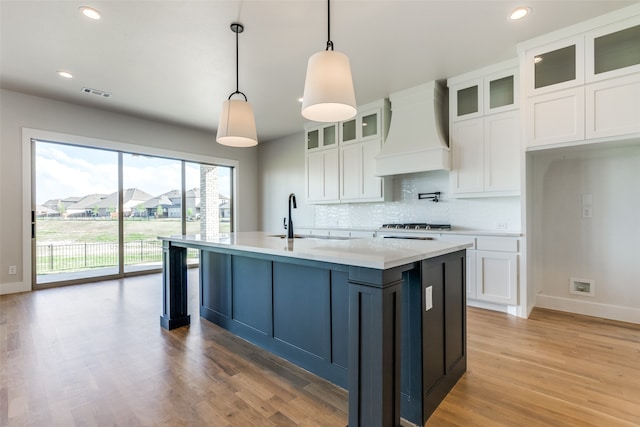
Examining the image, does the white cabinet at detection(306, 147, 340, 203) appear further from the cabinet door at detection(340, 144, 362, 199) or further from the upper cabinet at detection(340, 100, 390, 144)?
the upper cabinet at detection(340, 100, 390, 144)

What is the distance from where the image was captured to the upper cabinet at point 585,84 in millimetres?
2637

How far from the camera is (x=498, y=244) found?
334 cm

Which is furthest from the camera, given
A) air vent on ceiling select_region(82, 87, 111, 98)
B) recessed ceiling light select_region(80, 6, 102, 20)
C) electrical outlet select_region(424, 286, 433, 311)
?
air vent on ceiling select_region(82, 87, 111, 98)

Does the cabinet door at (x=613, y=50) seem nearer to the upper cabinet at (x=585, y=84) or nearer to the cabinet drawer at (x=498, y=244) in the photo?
the upper cabinet at (x=585, y=84)

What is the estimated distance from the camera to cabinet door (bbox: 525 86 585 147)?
9.37ft

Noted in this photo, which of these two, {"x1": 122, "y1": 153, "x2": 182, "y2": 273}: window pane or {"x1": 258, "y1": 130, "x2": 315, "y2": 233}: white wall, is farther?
{"x1": 258, "y1": 130, "x2": 315, "y2": 233}: white wall

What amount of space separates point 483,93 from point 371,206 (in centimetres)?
239

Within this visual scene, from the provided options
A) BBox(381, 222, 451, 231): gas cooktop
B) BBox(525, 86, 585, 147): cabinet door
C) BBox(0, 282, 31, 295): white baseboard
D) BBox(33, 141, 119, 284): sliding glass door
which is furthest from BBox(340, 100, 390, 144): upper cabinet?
BBox(0, 282, 31, 295): white baseboard

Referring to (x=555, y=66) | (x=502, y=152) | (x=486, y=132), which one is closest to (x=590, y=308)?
(x=502, y=152)

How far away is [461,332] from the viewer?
2.04m

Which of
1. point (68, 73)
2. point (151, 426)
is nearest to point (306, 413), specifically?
point (151, 426)

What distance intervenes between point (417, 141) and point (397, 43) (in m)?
1.35

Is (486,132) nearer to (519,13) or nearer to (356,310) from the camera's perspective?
(519,13)

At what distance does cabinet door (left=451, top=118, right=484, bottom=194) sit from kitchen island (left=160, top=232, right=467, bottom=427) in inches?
81.5
